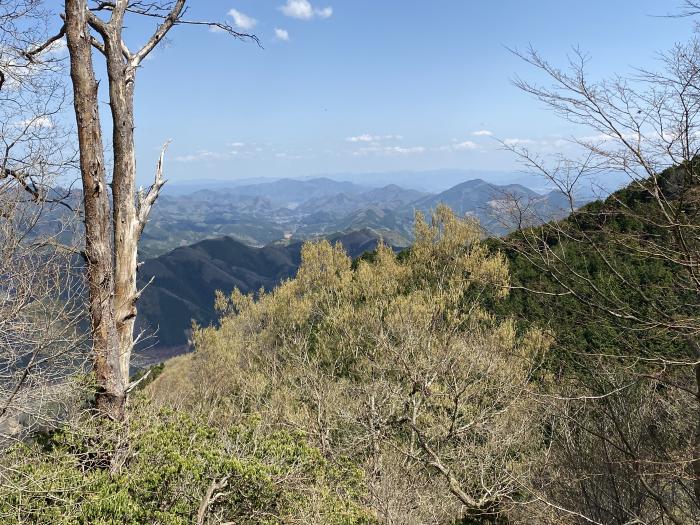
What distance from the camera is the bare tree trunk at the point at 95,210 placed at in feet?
18.4

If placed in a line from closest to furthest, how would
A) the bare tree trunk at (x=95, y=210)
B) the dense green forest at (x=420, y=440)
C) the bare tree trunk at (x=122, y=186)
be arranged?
the dense green forest at (x=420, y=440)
the bare tree trunk at (x=95, y=210)
the bare tree trunk at (x=122, y=186)

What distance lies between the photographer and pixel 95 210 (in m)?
5.71

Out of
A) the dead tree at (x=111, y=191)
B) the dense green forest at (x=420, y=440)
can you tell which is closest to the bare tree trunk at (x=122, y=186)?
the dead tree at (x=111, y=191)

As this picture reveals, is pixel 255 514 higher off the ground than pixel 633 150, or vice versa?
pixel 633 150

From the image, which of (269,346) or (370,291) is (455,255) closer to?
(370,291)

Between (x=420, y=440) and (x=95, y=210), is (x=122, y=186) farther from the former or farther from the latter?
(x=420, y=440)

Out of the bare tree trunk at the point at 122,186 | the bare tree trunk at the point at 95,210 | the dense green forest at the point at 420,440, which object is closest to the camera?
the dense green forest at the point at 420,440

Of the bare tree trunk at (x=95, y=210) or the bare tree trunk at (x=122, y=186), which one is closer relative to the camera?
the bare tree trunk at (x=95, y=210)

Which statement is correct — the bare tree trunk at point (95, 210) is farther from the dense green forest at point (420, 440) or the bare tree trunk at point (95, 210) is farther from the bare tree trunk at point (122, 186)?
the dense green forest at point (420, 440)

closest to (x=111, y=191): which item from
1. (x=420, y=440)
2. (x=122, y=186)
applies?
(x=122, y=186)

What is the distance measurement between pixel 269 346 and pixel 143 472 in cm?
1804

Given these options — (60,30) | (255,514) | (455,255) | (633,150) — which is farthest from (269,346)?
(633,150)

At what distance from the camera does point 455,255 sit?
2341 cm

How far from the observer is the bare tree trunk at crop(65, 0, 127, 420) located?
559cm
